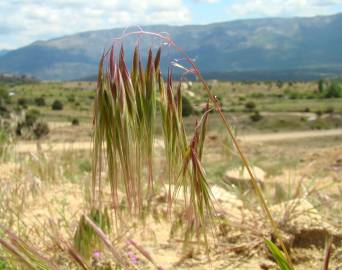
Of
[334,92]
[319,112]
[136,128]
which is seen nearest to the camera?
[136,128]

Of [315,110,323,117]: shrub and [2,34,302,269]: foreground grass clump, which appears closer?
[2,34,302,269]: foreground grass clump

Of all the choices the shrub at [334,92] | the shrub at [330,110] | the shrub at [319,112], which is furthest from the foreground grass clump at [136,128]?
the shrub at [334,92]

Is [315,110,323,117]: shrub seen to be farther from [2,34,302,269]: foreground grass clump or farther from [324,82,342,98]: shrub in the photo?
[2,34,302,269]: foreground grass clump

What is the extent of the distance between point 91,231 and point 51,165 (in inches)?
113

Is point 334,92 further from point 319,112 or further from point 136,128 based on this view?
point 136,128

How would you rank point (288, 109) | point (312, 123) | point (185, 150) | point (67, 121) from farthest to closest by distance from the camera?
point (288, 109)
point (67, 121)
point (312, 123)
point (185, 150)

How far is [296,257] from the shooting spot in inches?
127

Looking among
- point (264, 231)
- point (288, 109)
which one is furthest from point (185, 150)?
point (288, 109)

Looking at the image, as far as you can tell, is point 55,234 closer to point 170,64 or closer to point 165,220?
point 165,220

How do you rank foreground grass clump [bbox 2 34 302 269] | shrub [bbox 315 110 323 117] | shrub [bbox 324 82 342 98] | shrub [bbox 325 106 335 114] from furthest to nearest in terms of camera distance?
shrub [bbox 324 82 342 98] → shrub [bbox 325 106 335 114] → shrub [bbox 315 110 323 117] → foreground grass clump [bbox 2 34 302 269]

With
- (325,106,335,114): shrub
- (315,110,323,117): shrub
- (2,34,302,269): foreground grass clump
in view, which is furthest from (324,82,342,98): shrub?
(2,34,302,269): foreground grass clump

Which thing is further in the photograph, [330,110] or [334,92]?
[334,92]

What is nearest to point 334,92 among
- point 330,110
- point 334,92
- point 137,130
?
point 334,92

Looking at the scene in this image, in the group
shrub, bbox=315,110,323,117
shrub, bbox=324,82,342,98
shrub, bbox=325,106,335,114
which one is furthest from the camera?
shrub, bbox=324,82,342,98
